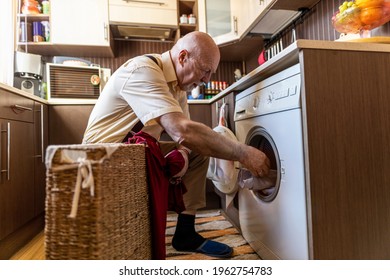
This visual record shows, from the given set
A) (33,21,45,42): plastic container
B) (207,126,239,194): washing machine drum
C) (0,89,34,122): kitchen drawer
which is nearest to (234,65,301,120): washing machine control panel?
(207,126,239,194): washing machine drum

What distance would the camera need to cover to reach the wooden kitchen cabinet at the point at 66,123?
1.75 metres

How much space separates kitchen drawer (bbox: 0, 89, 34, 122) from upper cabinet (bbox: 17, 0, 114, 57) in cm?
84

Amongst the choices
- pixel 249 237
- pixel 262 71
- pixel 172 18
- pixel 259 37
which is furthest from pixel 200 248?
pixel 172 18

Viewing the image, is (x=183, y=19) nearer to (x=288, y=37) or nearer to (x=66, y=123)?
(x=288, y=37)

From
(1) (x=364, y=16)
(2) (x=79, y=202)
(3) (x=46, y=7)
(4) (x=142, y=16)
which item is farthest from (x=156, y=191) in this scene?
(3) (x=46, y=7)

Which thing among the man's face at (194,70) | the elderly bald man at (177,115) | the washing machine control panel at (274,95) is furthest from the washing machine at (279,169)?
the man's face at (194,70)

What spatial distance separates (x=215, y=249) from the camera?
113 centimetres

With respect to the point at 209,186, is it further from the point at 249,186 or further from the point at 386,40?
the point at 386,40

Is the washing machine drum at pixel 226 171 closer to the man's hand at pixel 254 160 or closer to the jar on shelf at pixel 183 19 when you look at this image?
the man's hand at pixel 254 160

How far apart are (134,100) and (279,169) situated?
0.55m

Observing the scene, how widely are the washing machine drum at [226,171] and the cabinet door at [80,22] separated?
1.43 metres

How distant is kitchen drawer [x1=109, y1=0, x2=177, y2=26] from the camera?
6.84 ft

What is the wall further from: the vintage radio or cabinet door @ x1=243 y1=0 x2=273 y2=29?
the vintage radio
